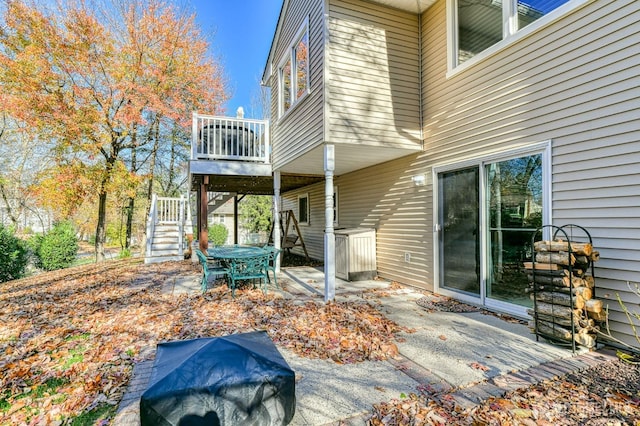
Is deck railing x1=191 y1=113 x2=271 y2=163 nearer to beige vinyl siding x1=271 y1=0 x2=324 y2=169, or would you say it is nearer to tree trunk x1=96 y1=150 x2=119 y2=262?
beige vinyl siding x1=271 y1=0 x2=324 y2=169

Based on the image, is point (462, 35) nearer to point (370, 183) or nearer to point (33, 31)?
point (370, 183)

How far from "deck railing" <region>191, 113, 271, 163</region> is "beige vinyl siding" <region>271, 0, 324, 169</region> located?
15.3 inches

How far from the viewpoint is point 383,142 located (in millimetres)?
5457

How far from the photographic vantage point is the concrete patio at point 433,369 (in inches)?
92.0

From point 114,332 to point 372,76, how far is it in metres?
5.38

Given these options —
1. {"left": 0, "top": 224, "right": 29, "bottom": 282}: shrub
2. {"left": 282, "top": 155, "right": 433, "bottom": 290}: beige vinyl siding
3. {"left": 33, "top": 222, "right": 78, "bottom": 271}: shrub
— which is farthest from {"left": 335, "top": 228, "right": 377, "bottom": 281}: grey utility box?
Result: {"left": 33, "top": 222, "right": 78, "bottom": 271}: shrub

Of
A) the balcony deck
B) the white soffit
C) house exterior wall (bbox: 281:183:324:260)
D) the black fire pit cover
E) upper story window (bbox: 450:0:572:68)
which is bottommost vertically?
the black fire pit cover

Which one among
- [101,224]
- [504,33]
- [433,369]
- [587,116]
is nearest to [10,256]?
[101,224]

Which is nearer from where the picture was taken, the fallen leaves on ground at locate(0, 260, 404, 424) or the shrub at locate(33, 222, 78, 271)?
the fallen leaves on ground at locate(0, 260, 404, 424)

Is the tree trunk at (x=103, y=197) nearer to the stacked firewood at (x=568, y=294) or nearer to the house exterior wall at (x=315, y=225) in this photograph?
the house exterior wall at (x=315, y=225)

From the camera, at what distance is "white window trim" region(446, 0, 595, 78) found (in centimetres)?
360

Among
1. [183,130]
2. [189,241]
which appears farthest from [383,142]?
[183,130]

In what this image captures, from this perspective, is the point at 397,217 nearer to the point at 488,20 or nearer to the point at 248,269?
the point at 248,269

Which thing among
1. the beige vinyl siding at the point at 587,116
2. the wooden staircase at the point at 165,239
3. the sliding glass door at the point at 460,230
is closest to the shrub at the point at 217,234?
the wooden staircase at the point at 165,239
